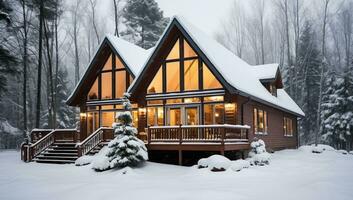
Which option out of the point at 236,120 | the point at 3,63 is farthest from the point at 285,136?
the point at 3,63

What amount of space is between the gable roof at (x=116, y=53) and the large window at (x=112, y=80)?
1.97ft

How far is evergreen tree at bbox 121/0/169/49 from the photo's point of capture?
45750mm

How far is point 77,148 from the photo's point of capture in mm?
20875

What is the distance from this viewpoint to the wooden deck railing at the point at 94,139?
2058cm

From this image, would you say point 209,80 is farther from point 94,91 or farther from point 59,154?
point 59,154

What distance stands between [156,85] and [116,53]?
13.1 feet

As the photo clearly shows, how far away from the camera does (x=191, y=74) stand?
21406 millimetres

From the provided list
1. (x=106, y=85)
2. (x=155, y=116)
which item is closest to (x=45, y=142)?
(x=106, y=85)

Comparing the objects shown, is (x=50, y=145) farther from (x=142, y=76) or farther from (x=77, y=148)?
(x=142, y=76)

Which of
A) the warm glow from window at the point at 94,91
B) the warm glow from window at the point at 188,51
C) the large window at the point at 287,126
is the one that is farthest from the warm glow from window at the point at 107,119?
the large window at the point at 287,126

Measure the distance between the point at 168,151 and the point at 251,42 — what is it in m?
32.9

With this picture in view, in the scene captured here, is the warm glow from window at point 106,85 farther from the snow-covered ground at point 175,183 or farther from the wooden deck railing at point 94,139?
the snow-covered ground at point 175,183

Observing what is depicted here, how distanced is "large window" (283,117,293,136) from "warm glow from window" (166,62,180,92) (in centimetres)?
1369

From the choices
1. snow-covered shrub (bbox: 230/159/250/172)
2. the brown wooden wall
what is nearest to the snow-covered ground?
snow-covered shrub (bbox: 230/159/250/172)
